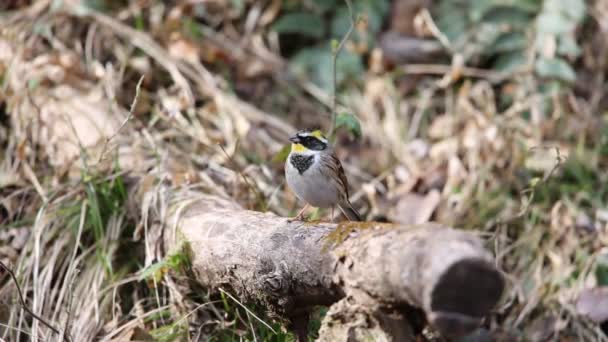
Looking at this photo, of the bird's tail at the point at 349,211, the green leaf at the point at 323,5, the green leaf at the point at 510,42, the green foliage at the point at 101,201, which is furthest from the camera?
the green leaf at the point at 323,5

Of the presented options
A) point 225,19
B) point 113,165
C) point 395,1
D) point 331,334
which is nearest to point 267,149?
point 113,165

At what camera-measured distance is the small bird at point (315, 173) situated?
13.7 ft

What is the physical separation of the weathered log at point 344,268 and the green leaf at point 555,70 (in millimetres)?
3590

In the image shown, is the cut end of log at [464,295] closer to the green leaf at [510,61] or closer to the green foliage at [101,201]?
the green foliage at [101,201]

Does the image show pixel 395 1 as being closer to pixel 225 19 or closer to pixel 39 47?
pixel 225 19

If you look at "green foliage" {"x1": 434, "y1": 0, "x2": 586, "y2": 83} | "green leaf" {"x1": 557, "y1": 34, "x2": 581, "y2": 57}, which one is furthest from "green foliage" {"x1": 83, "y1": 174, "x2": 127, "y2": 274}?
"green leaf" {"x1": 557, "y1": 34, "x2": 581, "y2": 57}

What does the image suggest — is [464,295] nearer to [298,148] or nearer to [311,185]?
[311,185]

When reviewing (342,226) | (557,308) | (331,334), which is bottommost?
(557,308)

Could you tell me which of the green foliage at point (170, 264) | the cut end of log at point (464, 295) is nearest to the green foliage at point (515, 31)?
the green foliage at point (170, 264)

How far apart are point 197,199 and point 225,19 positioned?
3.48m

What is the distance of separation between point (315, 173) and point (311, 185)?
72mm

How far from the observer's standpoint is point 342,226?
114 inches

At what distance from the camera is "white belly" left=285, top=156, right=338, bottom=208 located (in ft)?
13.7

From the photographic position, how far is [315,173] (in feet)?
13.7
